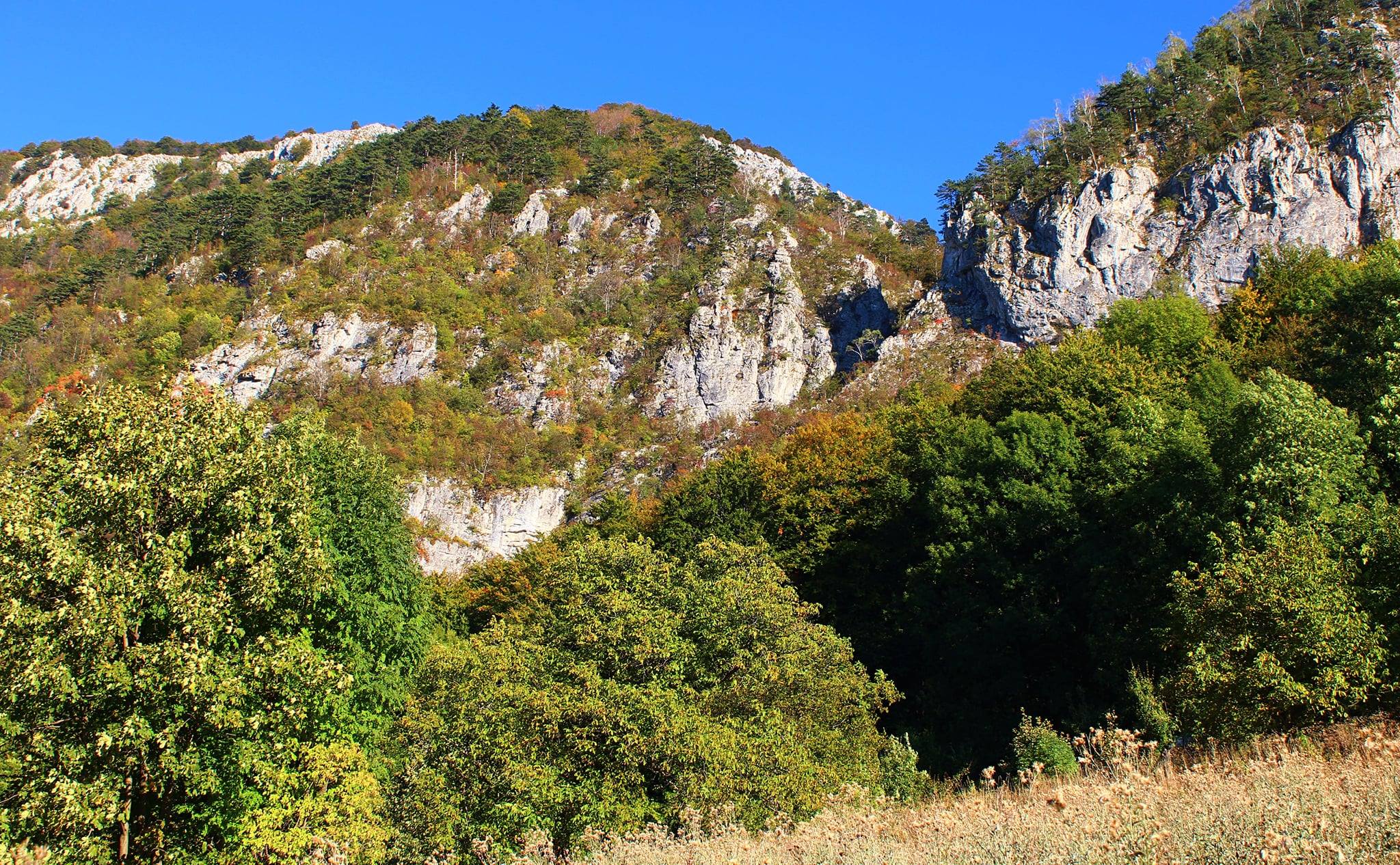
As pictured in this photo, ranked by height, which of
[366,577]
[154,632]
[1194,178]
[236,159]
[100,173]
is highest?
[236,159]

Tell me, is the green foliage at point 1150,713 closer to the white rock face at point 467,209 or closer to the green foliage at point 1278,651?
the green foliage at point 1278,651

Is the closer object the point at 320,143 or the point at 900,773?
the point at 900,773

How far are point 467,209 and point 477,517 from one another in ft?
158

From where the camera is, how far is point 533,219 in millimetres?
105312

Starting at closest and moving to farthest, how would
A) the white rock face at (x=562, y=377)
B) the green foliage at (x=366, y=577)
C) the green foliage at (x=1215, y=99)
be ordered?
the green foliage at (x=366, y=577) → the green foliage at (x=1215, y=99) → the white rock face at (x=562, y=377)

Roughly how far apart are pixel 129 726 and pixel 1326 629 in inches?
661

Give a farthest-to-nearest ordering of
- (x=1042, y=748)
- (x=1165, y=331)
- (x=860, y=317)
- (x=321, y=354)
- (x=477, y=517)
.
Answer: (x=860, y=317) → (x=321, y=354) → (x=477, y=517) → (x=1165, y=331) → (x=1042, y=748)

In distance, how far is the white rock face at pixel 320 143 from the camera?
156500 mm

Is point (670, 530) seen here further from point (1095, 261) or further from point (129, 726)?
point (1095, 261)

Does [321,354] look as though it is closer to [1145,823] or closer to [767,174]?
[767,174]

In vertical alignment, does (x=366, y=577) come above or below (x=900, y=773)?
above

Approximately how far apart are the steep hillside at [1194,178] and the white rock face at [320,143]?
119 meters

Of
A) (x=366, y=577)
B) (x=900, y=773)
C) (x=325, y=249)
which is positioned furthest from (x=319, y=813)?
(x=325, y=249)

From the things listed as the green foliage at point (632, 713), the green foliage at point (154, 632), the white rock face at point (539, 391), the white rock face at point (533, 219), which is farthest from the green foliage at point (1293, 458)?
the white rock face at point (533, 219)
